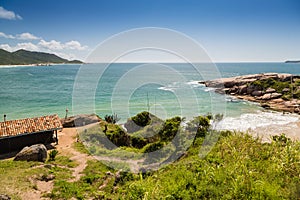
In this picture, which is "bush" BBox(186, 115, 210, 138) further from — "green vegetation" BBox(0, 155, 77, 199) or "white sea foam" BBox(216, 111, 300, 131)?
"white sea foam" BBox(216, 111, 300, 131)

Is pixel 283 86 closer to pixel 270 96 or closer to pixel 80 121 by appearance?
pixel 270 96

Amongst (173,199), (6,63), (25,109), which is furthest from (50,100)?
(6,63)

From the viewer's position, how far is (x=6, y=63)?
167250mm

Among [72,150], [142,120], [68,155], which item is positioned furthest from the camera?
[142,120]

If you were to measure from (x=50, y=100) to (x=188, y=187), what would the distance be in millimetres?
42164

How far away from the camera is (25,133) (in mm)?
15422

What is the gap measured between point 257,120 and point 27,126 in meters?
27.7

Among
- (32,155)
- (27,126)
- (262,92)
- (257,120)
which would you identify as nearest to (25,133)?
(27,126)

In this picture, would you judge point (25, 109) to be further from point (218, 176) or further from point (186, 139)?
point (218, 176)

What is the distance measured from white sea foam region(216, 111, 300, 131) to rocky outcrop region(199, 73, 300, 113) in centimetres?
429

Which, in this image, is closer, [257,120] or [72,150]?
[72,150]

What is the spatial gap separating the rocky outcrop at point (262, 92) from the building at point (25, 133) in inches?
1362

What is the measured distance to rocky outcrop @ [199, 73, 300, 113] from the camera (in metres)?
36.8

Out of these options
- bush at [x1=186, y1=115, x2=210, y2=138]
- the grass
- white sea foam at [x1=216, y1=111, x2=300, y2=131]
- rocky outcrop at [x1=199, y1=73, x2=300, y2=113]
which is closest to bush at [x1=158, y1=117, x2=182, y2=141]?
bush at [x1=186, y1=115, x2=210, y2=138]
